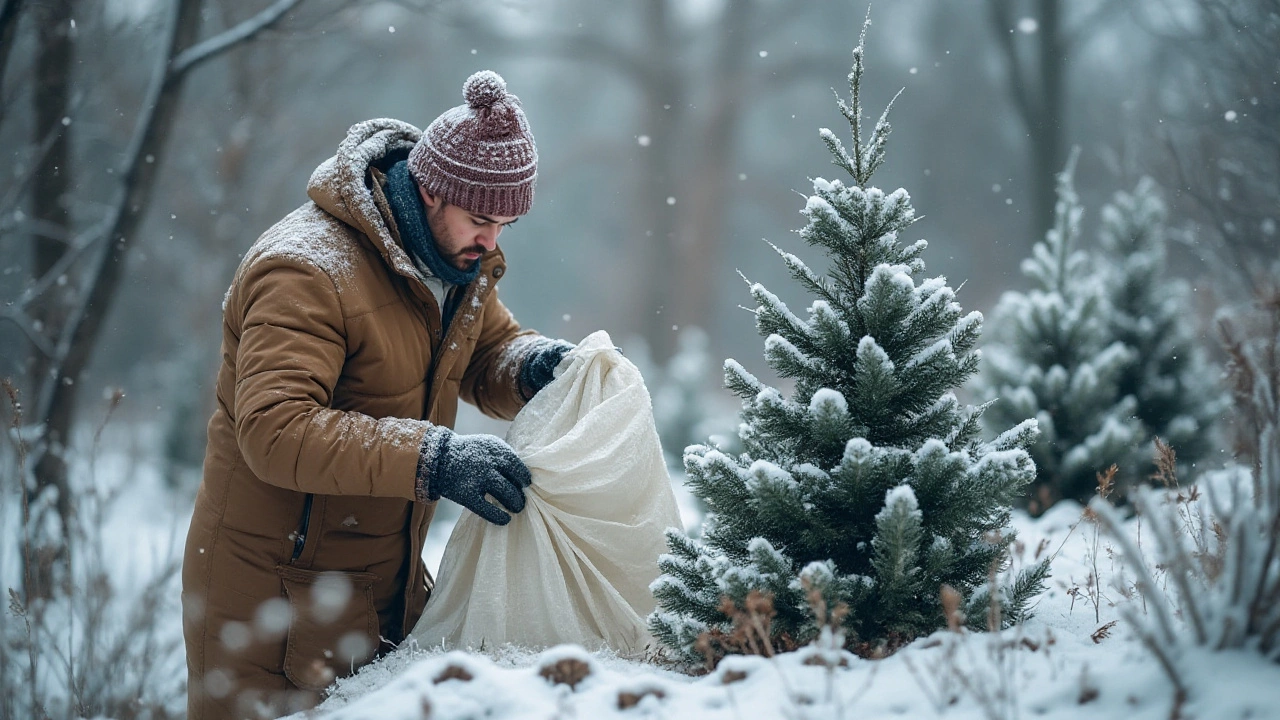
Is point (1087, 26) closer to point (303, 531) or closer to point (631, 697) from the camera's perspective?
point (303, 531)

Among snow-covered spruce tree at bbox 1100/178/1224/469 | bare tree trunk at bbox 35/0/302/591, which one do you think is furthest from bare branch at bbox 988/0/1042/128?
bare tree trunk at bbox 35/0/302/591

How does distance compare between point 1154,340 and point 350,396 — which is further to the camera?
point 1154,340

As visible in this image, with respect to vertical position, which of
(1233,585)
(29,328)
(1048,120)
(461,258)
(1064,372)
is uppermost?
(1048,120)

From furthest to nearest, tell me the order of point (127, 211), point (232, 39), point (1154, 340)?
point (1154, 340), point (127, 211), point (232, 39)

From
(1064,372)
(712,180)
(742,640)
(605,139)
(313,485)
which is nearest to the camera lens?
(742,640)

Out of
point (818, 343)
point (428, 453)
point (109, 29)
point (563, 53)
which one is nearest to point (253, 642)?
point (428, 453)

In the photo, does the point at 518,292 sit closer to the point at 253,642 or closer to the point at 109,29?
the point at 109,29

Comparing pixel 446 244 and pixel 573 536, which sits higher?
pixel 446 244

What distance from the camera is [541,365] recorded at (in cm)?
335

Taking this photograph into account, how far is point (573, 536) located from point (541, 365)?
2.20 feet

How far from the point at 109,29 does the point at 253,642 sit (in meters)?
5.64

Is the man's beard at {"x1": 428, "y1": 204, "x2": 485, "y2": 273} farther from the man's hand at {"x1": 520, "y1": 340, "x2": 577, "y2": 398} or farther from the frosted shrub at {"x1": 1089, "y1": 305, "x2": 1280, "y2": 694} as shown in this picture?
the frosted shrub at {"x1": 1089, "y1": 305, "x2": 1280, "y2": 694}

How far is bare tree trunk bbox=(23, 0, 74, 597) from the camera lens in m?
5.61

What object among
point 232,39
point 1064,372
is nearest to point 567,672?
point 232,39
